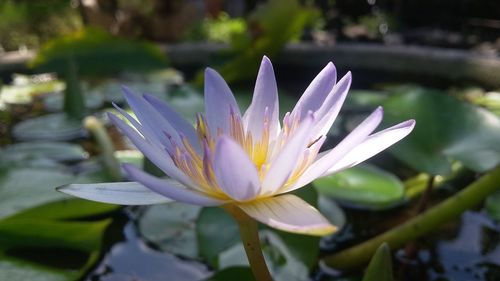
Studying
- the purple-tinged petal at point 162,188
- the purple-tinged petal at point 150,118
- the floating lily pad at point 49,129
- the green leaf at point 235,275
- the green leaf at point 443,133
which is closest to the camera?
the purple-tinged petal at point 162,188

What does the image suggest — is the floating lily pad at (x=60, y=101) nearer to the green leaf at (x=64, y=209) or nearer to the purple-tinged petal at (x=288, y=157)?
the green leaf at (x=64, y=209)

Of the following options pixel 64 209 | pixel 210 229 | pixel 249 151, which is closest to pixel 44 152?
pixel 64 209

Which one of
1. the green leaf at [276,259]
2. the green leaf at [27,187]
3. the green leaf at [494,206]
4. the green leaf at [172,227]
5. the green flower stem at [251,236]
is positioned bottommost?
the green leaf at [494,206]

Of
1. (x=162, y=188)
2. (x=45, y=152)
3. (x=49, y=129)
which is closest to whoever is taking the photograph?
(x=162, y=188)

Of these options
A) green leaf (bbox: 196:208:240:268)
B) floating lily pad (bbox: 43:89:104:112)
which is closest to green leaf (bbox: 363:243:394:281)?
green leaf (bbox: 196:208:240:268)

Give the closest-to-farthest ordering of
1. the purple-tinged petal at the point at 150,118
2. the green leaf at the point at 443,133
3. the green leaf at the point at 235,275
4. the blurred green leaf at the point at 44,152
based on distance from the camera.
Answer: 1. the purple-tinged petal at the point at 150,118
2. the green leaf at the point at 235,275
3. the green leaf at the point at 443,133
4. the blurred green leaf at the point at 44,152

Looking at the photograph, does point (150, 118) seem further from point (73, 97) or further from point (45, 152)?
point (73, 97)

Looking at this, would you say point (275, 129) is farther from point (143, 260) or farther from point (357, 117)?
point (357, 117)

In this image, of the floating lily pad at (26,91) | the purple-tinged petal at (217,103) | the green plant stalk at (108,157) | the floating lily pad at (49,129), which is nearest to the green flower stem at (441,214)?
the purple-tinged petal at (217,103)
